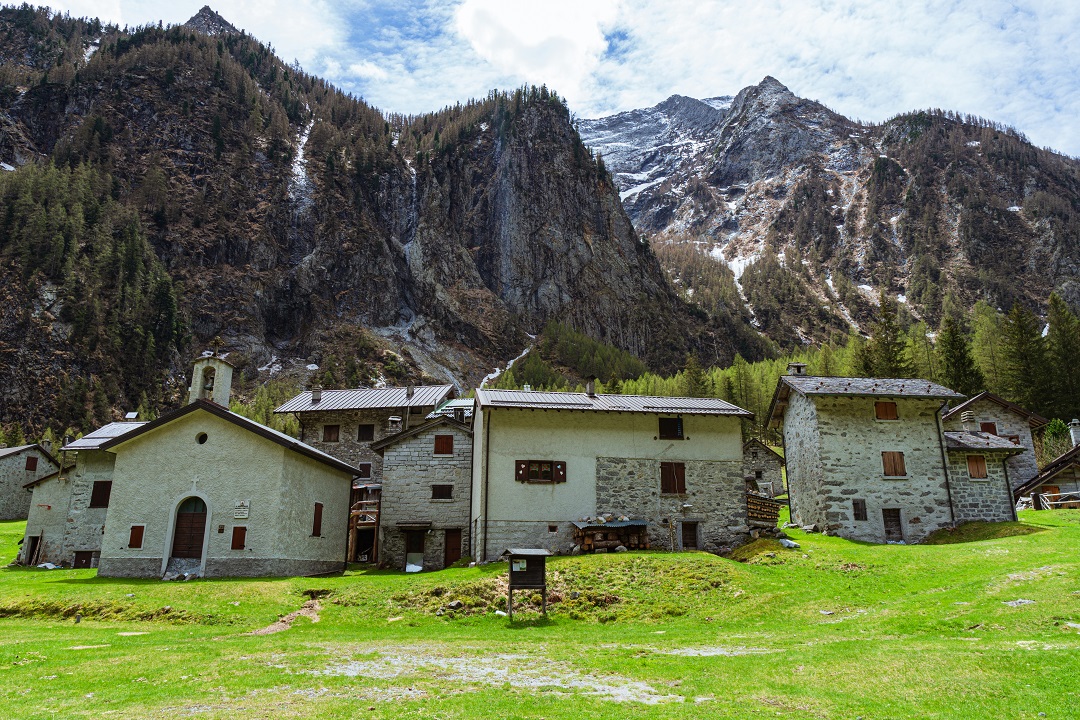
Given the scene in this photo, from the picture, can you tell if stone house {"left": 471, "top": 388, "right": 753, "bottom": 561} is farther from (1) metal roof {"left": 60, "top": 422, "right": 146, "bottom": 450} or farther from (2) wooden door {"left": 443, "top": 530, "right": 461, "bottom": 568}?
(1) metal roof {"left": 60, "top": 422, "right": 146, "bottom": 450}

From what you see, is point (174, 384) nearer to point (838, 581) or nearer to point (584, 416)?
point (584, 416)

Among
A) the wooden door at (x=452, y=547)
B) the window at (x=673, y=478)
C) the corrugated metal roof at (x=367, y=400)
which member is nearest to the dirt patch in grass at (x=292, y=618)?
the wooden door at (x=452, y=547)

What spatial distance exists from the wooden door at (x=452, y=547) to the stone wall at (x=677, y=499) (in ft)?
27.0

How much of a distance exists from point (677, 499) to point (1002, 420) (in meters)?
33.2

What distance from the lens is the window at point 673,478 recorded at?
122ft

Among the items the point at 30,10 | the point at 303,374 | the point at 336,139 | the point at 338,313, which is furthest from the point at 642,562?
the point at 30,10

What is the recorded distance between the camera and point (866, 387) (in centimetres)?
4031

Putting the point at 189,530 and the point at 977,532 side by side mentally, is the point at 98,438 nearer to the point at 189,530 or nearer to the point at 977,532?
the point at 189,530

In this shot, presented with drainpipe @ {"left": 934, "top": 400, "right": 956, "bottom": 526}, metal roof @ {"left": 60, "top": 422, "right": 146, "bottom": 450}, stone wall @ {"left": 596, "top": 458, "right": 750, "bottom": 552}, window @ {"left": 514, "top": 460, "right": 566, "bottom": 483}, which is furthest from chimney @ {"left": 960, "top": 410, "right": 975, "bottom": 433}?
metal roof @ {"left": 60, "top": 422, "right": 146, "bottom": 450}

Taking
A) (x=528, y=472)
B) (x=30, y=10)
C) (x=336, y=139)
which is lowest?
(x=528, y=472)

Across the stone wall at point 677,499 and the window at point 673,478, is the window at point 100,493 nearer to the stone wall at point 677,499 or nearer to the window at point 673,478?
the stone wall at point 677,499

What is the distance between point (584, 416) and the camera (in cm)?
3766

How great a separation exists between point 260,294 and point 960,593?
431 ft

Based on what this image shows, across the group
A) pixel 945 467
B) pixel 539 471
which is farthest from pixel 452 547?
pixel 945 467
